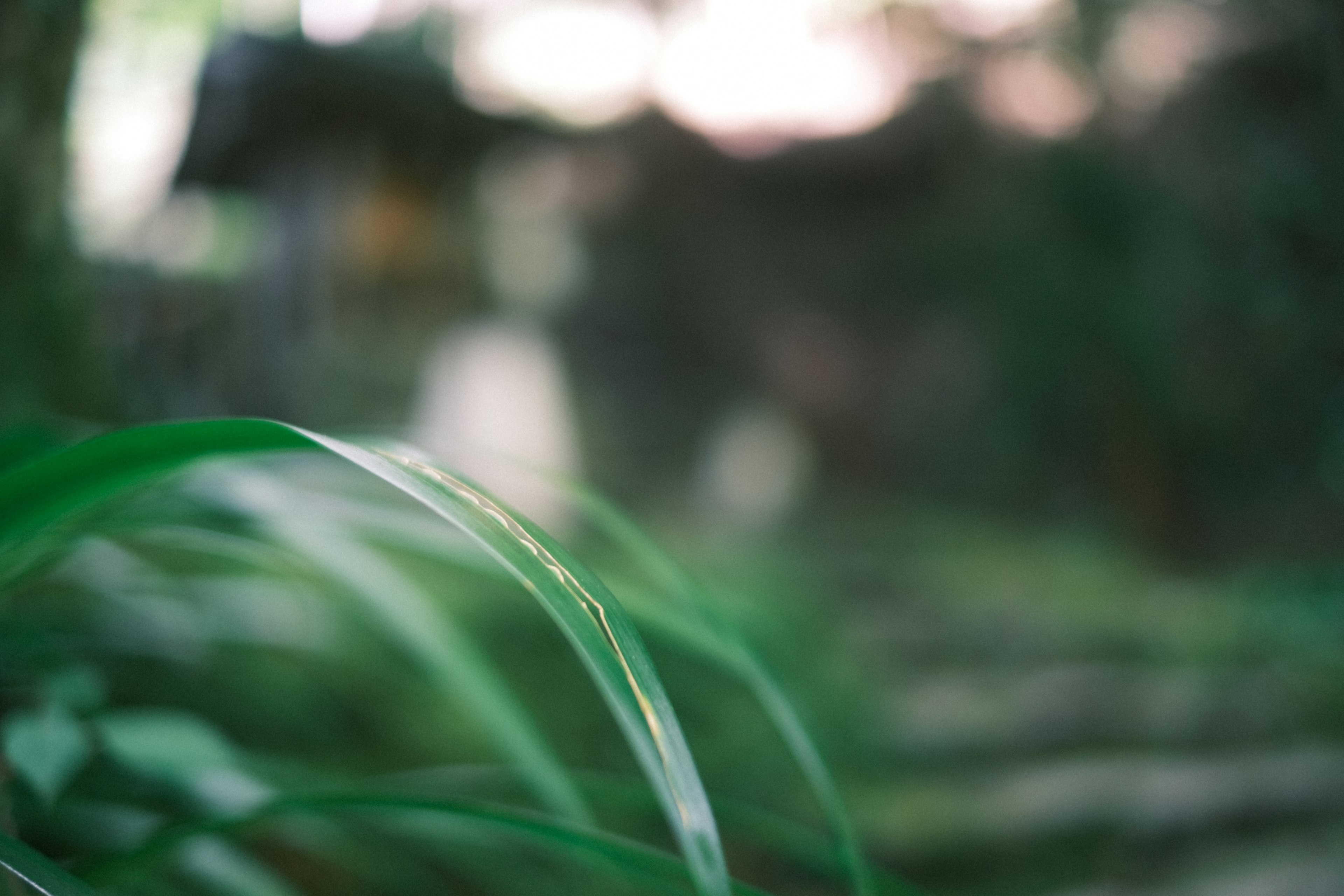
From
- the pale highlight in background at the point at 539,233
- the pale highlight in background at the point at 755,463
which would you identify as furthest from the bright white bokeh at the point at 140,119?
the pale highlight in background at the point at 755,463

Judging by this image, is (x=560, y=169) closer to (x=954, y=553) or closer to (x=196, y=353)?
(x=196, y=353)

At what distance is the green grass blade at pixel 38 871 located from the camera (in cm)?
19

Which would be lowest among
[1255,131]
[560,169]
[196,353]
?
[196,353]

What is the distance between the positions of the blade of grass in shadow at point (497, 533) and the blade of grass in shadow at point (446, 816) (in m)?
0.08

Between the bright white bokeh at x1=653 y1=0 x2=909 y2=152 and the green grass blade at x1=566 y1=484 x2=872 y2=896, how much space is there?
4.65 m

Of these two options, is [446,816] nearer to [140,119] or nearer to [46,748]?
[46,748]

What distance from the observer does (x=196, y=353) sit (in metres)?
3.84

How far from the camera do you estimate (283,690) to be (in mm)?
859

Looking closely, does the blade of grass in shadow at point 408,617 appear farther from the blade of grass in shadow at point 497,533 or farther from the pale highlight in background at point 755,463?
the pale highlight in background at point 755,463

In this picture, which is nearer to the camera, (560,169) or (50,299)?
(50,299)

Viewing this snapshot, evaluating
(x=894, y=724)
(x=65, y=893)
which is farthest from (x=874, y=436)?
(x=65, y=893)

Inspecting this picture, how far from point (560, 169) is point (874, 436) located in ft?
8.74

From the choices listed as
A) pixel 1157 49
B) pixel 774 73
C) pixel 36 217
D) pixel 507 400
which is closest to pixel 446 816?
pixel 36 217

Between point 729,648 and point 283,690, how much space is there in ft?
2.38
